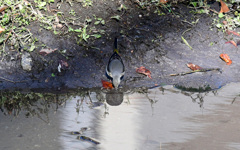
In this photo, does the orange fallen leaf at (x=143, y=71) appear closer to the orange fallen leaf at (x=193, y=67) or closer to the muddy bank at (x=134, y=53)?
the muddy bank at (x=134, y=53)

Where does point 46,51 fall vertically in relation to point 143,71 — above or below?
above

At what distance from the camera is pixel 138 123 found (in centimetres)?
398

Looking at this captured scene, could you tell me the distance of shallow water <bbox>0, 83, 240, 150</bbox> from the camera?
3551 millimetres

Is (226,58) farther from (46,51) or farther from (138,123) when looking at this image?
(46,51)

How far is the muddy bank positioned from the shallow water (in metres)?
0.39

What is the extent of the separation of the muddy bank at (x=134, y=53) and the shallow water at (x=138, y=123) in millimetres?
394

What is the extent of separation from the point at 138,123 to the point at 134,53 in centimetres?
168

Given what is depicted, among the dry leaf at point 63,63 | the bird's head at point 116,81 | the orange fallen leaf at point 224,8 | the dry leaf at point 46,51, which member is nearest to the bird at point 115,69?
the bird's head at point 116,81

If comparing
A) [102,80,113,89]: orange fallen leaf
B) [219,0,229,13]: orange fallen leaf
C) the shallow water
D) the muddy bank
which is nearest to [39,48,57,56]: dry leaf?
the muddy bank

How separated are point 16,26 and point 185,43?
7.50 ft

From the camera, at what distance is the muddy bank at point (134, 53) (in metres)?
5.03

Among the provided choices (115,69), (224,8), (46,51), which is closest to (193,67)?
(115,69)

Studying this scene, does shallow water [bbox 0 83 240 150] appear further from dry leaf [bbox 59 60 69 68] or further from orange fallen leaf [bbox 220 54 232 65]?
orange fallen leaf [bbox 220 54 232 65]

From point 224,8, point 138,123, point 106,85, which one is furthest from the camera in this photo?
point 224,8
